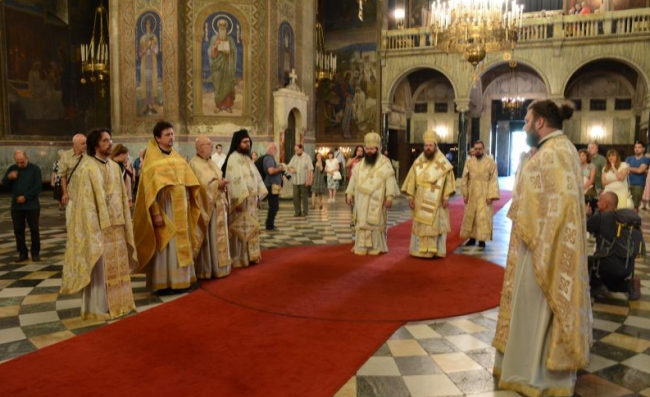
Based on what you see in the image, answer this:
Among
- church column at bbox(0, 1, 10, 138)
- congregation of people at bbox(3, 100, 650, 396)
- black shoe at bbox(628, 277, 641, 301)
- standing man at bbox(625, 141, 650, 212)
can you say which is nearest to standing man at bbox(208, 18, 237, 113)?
congregation of people at bbox(3, 100, 650, 396)

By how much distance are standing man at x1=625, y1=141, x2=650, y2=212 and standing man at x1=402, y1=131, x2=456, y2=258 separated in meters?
5.85

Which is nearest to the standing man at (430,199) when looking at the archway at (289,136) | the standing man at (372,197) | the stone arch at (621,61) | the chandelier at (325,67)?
the standing man at (372,197)

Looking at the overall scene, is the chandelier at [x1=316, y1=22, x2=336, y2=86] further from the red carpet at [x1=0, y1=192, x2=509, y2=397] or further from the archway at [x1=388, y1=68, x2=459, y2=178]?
the red carpet at [x1=0, y1=192, x2=509, y2=397]

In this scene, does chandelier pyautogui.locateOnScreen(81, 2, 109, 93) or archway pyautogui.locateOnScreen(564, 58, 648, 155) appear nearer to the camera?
chandelier pyautogui.locateOnScreen(81, 2, 109, 93)

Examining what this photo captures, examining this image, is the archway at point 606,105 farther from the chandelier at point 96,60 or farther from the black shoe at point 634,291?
the black shoe at point 634,291

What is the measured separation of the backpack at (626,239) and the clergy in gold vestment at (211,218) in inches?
156

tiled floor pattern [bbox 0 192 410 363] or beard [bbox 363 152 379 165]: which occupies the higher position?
beard [bbox 363 152 379 165]

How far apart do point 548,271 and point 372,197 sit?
443 cm

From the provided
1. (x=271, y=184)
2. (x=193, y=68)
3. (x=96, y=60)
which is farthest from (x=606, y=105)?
(x=96, y=60)

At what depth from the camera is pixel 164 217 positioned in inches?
206

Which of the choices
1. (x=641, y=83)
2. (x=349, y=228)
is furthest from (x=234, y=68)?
(x=641, y=83)

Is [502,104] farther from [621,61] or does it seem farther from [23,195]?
[23,195]

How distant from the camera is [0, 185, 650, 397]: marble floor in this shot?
10.9ft

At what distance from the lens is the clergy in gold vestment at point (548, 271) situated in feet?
9.62
